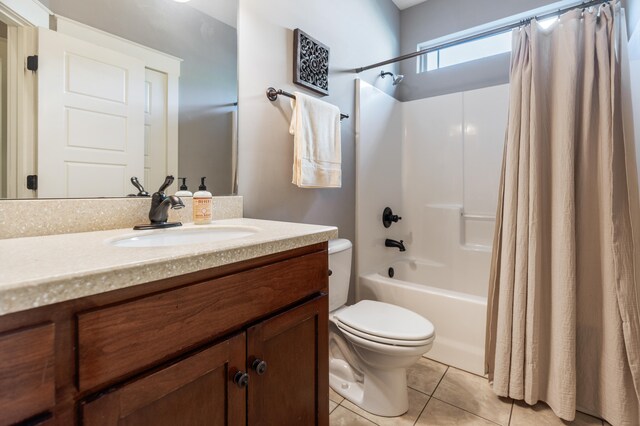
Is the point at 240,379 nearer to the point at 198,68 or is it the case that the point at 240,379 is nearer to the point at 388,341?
the point at 388,341

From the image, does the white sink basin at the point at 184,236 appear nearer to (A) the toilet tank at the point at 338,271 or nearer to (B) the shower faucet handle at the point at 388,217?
(A) the toilet tank at the point at 338,271

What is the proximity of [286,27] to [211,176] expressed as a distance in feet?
3.02

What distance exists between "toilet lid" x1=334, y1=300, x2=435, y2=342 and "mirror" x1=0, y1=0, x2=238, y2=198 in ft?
2.71

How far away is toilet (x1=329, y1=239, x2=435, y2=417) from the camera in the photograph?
128cm

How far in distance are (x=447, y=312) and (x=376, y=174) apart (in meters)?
1.08

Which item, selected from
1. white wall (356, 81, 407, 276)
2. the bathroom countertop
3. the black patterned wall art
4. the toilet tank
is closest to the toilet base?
the toilet tank

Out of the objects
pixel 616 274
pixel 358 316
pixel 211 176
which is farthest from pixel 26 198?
pixel 616 274

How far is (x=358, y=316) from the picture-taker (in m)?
1.46

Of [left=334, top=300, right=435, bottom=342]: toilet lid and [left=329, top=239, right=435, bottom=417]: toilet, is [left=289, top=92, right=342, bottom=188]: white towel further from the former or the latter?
[left=334, top=300, right=435, bottom=342]: toilet lid

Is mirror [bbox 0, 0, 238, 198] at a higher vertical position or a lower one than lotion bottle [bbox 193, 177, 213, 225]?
higher

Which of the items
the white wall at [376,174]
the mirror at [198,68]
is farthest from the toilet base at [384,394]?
the mirror at [198,68]

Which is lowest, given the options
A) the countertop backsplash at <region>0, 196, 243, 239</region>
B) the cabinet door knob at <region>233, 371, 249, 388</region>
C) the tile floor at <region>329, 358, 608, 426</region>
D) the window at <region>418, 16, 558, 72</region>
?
the tile floor at <region>329, 358, 608, 426</region>

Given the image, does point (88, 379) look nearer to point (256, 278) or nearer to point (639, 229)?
point (256, 278)

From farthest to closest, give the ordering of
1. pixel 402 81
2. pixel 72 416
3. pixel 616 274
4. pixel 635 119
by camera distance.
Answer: pixel 402 81
pixel 635 119
pixel 616 274
pixel 72 416
